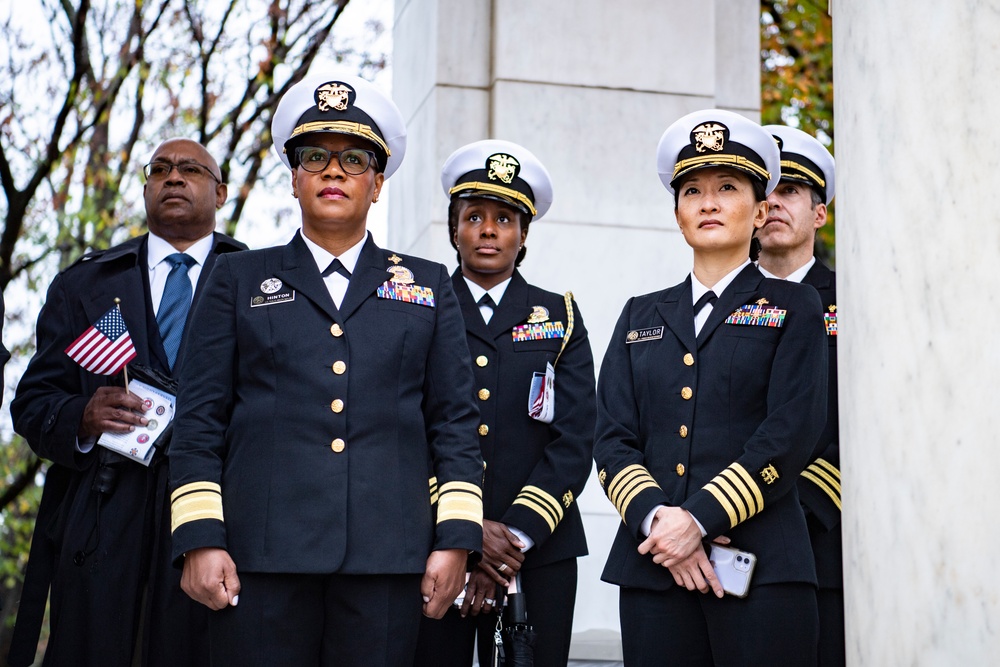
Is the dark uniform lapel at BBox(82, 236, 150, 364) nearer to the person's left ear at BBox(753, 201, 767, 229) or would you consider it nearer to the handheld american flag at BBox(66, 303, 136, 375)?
the handheld american flag at BBox(66, 303, 136, 375)

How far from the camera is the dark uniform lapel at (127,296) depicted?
4910 millimetres

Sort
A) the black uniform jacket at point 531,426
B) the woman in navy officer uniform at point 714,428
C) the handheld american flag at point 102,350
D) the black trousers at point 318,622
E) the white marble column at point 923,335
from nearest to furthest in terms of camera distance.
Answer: the white marble column at point 923,335 < the black trousers at point 318,622 < the woman in navy officer uniform at point 714,428 < the black uniform jacket at point 531,426 < the handheld american flag at point 102,350

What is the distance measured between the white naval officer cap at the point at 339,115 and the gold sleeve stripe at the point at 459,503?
98 cm

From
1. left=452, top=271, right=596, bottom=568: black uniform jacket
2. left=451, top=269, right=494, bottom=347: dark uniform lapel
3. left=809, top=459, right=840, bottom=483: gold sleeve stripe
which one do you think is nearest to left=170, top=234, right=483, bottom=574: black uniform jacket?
left=452, top=271, right=596, bottom=568: black uniform jacket

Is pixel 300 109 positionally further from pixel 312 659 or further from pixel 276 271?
pixel 312 659

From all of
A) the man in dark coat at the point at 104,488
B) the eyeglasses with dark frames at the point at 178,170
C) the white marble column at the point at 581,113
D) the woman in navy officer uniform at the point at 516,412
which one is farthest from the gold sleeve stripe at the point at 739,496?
the white marble column at the point at 581,113

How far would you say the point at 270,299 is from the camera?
12.2 feet

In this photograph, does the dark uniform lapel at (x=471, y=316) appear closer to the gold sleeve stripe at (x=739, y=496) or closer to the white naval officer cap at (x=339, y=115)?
the white naval officer cap at (x=339, y=115)

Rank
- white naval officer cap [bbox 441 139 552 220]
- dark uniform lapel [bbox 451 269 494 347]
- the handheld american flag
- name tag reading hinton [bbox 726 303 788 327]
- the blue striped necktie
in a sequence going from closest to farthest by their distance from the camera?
name tag reading hinton [bbox 726 303 788 327] < the handheld american flag < dark uniform lapel [bbox 451 269 494 347] < the blue striped necktie < white naval officer cap [bbox 441 139 552 220]

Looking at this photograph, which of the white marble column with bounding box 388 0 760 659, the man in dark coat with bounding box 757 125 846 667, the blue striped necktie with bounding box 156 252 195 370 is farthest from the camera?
the white marble column with bounding box 388 0 760 659

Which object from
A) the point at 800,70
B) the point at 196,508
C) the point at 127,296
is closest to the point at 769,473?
the point at 196,508

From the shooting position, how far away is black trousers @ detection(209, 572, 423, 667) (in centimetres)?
345

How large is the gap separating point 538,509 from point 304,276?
121cm

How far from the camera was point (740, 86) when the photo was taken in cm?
798
